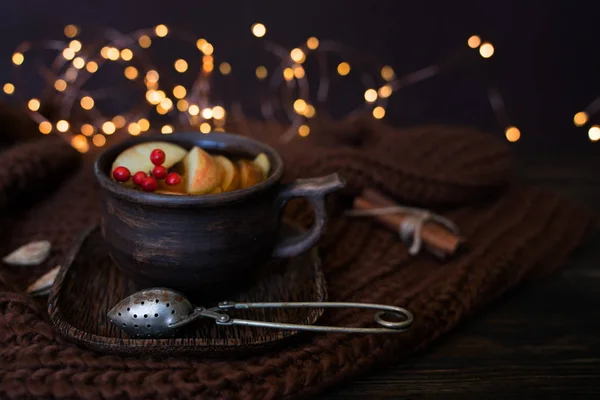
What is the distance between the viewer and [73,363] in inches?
19.5

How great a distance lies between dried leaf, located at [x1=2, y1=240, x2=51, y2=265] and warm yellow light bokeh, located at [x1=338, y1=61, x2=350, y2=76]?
27.9 inches

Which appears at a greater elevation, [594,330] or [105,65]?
[105,65]

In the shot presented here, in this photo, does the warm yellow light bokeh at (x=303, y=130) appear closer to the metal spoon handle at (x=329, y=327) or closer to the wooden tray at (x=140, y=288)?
the wooden tray at (x=140, y=288)

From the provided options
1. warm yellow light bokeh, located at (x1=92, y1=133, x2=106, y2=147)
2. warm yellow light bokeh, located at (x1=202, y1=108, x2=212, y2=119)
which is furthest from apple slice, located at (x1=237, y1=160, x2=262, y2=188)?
warm yellow light bokeh, located at (x1=92, y1=133, x2=106, y2=147)

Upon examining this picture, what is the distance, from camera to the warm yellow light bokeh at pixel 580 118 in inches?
47.2

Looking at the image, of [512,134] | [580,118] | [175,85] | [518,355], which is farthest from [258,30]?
[518,355]

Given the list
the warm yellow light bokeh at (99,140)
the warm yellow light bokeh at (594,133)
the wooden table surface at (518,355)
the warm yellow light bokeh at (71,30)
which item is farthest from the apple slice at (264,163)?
the warm yellow light bokeh at (594,133)

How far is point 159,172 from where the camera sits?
58cm

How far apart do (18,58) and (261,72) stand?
45cm

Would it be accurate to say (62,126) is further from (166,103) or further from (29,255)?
(29,255)

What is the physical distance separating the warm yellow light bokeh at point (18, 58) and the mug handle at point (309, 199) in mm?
756

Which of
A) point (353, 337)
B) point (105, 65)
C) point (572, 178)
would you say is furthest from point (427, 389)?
point (105, 65)

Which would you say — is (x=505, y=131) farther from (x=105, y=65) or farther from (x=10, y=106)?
(x=10, y=106)

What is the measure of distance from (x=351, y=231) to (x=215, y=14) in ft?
1.89
